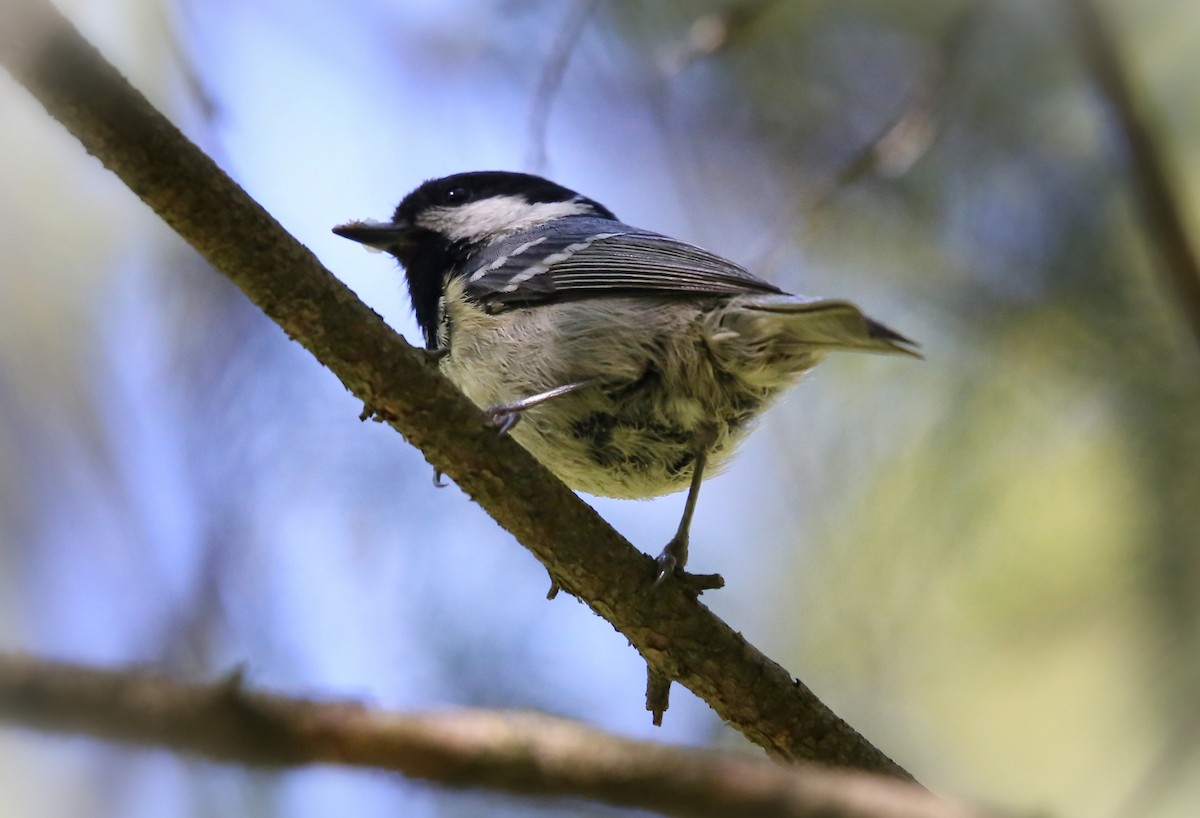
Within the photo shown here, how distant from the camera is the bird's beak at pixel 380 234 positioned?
383 centimetres

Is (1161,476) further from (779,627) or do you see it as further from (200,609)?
(200,609)

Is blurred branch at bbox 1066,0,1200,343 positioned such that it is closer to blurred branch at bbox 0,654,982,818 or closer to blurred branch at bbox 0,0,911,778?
blurred branch at bbox 0,0,911,778

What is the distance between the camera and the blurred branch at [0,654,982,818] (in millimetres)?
1546

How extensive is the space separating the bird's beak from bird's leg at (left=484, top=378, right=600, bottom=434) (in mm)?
999

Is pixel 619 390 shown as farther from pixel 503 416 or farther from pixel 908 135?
pixel 908 135

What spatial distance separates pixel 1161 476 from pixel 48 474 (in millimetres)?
3967

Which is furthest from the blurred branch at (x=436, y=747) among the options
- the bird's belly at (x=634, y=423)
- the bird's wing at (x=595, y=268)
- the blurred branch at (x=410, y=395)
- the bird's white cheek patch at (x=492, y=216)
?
the bird's white cheek patch at (x=492, y=216)

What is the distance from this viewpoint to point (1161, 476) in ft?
13.1

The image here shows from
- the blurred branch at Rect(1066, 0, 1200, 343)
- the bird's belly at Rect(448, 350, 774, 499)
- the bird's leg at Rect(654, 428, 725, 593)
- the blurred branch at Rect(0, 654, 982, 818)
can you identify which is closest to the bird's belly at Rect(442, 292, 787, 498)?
the bird's belly at Rect(448, 350, 774, 499)

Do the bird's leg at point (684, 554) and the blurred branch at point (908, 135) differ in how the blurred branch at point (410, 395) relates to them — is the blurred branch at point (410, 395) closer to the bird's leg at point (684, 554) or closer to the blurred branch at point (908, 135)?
the bird's leg at point (684, 554)

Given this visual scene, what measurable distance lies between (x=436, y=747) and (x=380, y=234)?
252 cm

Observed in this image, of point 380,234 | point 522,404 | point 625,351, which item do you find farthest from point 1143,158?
point 380,234

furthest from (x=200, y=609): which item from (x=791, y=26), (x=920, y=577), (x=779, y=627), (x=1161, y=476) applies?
(x=791, y=26)

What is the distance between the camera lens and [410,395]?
2.50 meters
